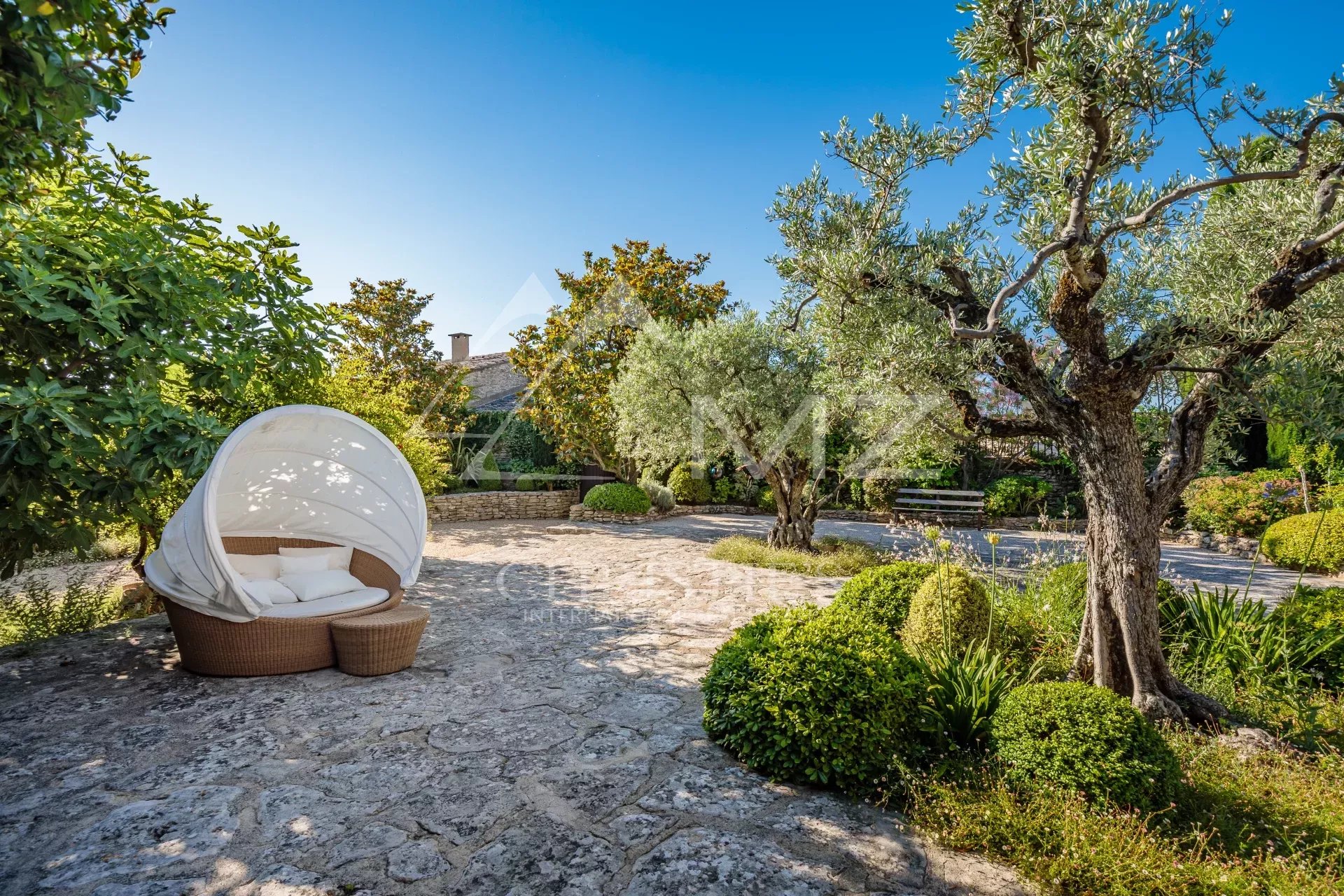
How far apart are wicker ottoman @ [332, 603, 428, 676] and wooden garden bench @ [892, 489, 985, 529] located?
12.4 m

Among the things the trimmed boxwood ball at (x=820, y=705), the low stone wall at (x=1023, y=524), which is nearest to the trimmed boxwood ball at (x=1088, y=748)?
the trimmed boxwood ball at (x=820, y=705)

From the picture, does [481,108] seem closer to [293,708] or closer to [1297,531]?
[293,708]

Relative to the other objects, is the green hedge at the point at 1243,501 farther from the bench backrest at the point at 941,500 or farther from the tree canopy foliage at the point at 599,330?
the tree canopy foliage at the point at 599,330

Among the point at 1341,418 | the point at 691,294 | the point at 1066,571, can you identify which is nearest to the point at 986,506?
the point at 691,294

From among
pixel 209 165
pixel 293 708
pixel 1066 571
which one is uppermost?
pixel 209 165

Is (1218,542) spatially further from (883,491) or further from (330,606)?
(330,606)

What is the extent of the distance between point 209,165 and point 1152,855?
893 cm

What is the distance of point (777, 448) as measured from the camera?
10.2 meters

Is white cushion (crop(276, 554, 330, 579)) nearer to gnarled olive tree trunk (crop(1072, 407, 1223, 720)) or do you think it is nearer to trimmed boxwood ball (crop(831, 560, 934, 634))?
trimmed boxwood ball (crop(831, 560, 934, 634))

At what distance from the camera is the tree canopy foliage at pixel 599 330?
16.6m

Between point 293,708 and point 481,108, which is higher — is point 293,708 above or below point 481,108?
below

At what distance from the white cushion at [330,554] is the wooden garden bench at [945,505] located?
1233cm

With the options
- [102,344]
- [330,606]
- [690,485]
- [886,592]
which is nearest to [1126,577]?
[886,592]

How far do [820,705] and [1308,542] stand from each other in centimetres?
1035
